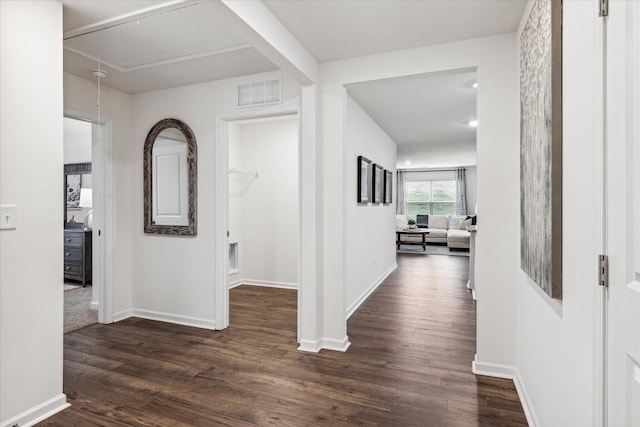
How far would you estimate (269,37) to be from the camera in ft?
7.16

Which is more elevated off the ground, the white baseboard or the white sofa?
the white sofa

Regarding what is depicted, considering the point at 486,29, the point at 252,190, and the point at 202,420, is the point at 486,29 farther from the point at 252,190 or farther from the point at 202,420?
the point at 252,190

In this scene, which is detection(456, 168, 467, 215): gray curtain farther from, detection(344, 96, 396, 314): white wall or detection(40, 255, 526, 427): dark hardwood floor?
detection(40, 255, 526, 427): dark hardwood floor

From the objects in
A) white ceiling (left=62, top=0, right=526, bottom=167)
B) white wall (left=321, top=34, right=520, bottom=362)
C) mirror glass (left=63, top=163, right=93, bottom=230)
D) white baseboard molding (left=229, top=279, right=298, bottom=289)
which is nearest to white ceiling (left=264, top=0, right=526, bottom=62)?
white ceiling (left=62, top=0, right=526, bottom=167)

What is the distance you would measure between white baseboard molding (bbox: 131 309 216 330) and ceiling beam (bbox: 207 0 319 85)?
247 centimetres

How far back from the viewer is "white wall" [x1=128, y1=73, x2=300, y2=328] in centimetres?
348

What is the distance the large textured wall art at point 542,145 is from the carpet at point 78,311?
398cm

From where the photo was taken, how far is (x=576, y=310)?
126 cm

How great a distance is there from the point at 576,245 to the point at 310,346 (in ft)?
7.05

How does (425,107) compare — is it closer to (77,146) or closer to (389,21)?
(389,21)

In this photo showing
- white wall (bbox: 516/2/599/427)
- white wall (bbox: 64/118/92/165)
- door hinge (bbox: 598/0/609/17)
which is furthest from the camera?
white wall (bbox: 64/118/92/165)

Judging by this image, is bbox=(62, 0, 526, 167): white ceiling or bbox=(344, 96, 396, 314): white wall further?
bbox=(344, 96, 396, 314): white wall

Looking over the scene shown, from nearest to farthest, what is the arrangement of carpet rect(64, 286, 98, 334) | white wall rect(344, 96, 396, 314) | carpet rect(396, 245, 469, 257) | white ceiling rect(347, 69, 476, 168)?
white ceiling rect(347, 69, 476, 168), carpet rect(64, 286, 98, 334), white wall rect(344, 96, 396, 314), carpet rect(396, 245, 469, 257)

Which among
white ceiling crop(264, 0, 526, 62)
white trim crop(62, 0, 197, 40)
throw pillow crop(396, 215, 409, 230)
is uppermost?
white trim crop(62, 0, 197, 40)
